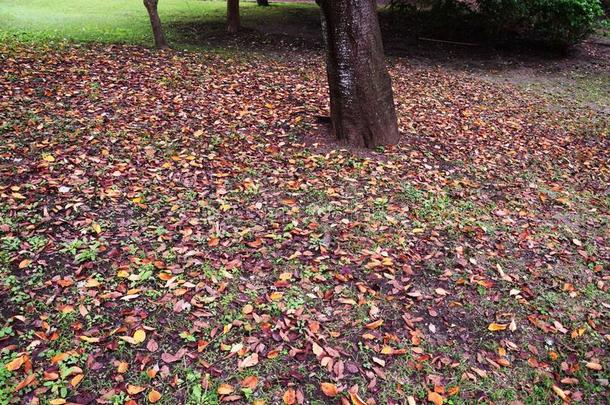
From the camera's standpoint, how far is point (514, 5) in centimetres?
986

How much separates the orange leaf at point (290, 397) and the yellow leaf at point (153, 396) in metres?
0.70

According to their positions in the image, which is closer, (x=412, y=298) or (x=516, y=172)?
(x=412, y=298)

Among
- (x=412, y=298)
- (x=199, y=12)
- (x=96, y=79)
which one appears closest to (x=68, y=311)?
(x=412, y=298)

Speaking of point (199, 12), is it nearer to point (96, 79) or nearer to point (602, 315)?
point (96, 79)

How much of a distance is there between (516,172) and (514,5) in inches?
233

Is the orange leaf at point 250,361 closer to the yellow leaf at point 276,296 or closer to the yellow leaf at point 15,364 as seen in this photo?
the yellow leaf at point 276,296

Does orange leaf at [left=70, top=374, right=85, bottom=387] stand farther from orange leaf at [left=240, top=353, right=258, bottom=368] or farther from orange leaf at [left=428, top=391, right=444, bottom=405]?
orange leaf at [left=428, top=391, right=444, bottom=405]

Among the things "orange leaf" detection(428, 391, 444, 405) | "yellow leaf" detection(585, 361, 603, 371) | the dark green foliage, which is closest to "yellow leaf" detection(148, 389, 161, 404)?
"orange leaf" detection(428, 391, 444, 405)

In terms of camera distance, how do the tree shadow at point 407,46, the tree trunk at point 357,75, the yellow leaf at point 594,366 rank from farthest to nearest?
the tree shadow at point 407,46, the tree trunk at point 357,75, the yellow leaf at point 594,366

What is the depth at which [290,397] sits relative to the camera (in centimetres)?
268

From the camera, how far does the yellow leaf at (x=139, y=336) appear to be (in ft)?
9.61

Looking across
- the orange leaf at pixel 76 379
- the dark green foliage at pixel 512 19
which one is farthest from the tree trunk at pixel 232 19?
the orange leaf at pixel 76 379

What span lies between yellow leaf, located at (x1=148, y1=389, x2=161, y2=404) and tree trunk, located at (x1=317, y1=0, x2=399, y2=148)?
362 cm

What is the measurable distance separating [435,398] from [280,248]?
5.42 ft
